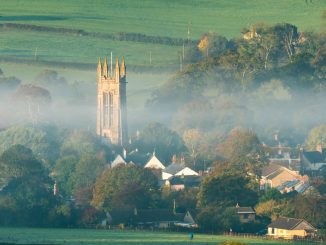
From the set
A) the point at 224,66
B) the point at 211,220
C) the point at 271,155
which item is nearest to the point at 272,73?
the point at 224,66

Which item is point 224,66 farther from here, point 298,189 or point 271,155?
point 298,189

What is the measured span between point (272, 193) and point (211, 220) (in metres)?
7.79

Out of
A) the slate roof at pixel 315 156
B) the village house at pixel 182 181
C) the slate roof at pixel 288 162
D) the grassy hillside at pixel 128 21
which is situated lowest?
the village house at pixel 182 181

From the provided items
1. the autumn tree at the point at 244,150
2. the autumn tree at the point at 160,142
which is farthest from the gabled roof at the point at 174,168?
the autumn tree at the point at 160,142

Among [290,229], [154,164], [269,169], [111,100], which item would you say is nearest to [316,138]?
[154,164]

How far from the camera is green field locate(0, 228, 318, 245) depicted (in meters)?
104

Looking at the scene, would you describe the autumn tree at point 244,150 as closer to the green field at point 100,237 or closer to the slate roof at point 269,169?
the slate roof at point 269,169

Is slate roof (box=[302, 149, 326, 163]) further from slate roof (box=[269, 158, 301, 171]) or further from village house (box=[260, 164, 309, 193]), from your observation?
Answer: village house (box=[260, 164, 309, 193])

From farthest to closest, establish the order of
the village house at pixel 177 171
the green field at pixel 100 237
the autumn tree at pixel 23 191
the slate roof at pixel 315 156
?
1. the slate roof at pixel 315 156
2. the village house at pixel 177 171
3. the autumn tree at pixel 23 191
4. the green field at pixel 100 237

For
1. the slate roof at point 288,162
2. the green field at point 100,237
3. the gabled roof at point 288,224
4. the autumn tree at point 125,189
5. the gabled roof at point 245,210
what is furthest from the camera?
the slate roof at point 288,162

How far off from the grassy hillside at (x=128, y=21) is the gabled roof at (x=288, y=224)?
58870mm

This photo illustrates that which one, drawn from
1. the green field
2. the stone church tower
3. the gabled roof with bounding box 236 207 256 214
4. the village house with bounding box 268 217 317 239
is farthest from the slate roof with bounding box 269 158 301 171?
the green field

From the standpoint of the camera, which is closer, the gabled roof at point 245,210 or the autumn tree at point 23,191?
the autumn tree at point 23,191

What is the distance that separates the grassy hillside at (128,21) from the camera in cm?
17400
